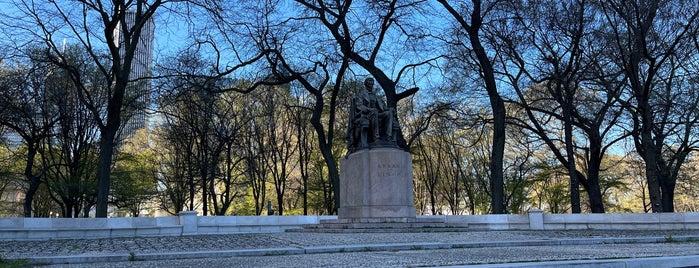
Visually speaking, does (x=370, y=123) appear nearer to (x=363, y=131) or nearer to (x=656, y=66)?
(x=363, y=131)

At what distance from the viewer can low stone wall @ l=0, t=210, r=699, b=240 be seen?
15031mm

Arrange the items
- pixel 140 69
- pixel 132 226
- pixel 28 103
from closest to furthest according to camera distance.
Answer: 1. pixel 132 226
2. pixel 28 103
3. pixel 140 69

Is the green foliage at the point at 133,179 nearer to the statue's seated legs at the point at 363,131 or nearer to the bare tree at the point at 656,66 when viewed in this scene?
the statue's seated legs at the point at 363,131

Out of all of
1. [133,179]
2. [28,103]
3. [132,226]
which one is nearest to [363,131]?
[132,226]

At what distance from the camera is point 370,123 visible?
17344 millimetres

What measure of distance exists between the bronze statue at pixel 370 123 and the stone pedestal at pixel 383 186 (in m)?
0.55

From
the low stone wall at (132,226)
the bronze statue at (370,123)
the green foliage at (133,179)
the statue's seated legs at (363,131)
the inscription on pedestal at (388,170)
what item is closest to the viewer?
the low stone wall at (132,226)

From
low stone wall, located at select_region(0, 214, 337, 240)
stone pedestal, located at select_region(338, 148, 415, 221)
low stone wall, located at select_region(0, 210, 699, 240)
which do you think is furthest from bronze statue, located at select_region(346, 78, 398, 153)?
low stone wall, located at select_region(0, 214, 337, 240)

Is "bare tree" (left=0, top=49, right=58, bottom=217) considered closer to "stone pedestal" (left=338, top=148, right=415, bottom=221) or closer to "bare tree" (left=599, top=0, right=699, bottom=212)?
"stone pedestal" (left=338, top=148, right=415, bottom=221)

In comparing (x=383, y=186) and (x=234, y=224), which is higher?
(x=383, y=186)

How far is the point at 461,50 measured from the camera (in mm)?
24906

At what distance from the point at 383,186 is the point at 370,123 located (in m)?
2.16

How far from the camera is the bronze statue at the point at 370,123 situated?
17.2 meters

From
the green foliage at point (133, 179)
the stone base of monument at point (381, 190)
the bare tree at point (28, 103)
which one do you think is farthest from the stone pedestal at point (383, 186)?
the green foliage at point (133, 179)
